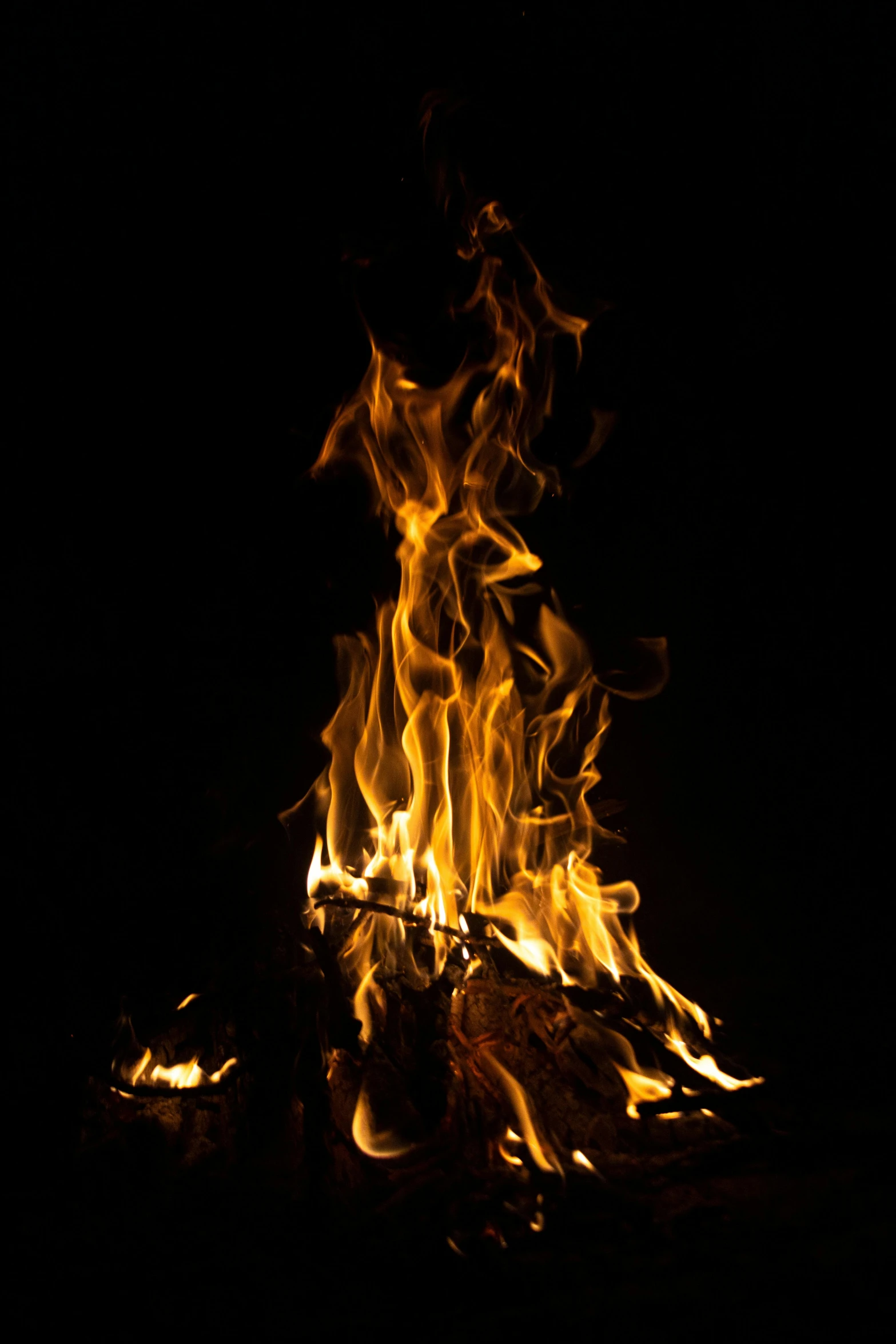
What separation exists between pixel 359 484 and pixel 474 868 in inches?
50.2

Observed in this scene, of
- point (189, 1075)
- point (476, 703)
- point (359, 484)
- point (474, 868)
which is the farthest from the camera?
point (359, 484)

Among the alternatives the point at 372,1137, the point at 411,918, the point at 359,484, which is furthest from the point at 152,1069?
the point at 359,484

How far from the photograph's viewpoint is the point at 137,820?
277 centimetres

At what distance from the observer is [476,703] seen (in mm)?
2641

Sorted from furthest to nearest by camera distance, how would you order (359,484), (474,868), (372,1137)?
(359,484) → (474,868) → (372,1137)

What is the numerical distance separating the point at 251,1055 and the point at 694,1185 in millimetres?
989

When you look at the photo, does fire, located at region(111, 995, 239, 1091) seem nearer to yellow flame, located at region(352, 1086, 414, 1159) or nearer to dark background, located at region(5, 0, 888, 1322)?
dark background, located at region(5, 0, 888, 1322)

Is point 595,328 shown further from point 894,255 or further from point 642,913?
point 642,913

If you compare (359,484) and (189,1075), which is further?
(359,484)

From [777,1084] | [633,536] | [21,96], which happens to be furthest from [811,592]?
[21,96]

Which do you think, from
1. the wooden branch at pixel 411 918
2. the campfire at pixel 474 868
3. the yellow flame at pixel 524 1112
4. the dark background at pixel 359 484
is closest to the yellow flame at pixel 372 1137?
the campfire at pixel 474 868

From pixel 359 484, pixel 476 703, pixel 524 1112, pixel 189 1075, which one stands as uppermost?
pixel 359 484

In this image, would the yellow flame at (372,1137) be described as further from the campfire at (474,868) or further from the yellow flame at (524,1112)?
the yellow flame at (524,1112)

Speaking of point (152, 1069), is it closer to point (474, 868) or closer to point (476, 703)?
point (474, 868)
